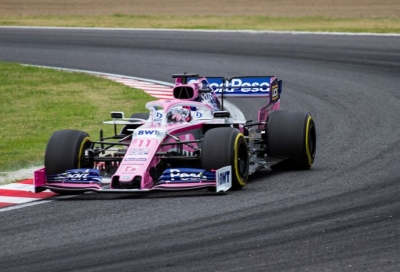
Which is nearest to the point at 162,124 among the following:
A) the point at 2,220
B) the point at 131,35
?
the point at 2,220

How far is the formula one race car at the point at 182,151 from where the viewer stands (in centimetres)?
1073

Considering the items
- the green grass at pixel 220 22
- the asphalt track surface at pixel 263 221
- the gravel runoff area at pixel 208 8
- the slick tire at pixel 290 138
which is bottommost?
the asphalt track surface at pixel 263 221

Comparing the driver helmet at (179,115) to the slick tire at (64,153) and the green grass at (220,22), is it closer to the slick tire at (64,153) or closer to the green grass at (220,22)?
the slick tire at (64,153)

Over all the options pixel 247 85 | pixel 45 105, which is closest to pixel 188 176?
pixel 247 85

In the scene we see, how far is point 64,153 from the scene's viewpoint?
37.0 ft

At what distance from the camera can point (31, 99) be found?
1988 cm

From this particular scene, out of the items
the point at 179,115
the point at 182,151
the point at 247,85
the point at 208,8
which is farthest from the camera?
the point at 208,8

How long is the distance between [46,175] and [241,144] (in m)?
2.22

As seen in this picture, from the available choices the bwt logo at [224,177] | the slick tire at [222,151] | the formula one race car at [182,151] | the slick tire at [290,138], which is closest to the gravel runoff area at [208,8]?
the slick tire at [290,138]

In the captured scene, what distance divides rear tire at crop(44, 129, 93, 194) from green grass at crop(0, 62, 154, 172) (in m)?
1.69

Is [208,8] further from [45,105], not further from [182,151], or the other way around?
[182,151]

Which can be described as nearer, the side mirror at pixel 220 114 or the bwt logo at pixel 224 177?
the bwt logo at pixel 224 177

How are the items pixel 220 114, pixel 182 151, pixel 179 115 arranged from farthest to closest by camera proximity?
pixel 179 115, pixel 220 114, pixel 182 151

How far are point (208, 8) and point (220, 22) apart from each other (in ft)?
18.4
